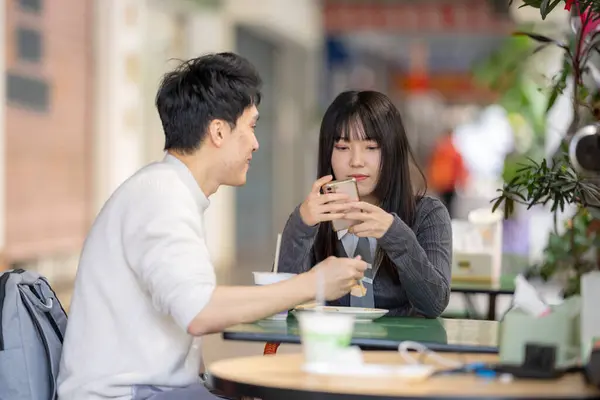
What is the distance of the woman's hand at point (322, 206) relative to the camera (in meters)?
2.87

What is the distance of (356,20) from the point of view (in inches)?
621

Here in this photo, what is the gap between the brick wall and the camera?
8258 millimetres

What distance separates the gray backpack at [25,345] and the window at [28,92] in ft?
19.2

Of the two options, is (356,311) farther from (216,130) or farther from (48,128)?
(48,128)

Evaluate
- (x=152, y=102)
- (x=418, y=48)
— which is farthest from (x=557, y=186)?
(x=418, y=48)

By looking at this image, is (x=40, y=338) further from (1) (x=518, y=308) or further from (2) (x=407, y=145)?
(2) (x=407, y=145)

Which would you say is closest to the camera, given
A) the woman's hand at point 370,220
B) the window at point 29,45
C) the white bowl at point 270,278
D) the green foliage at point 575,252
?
the white bowl at point 270,278

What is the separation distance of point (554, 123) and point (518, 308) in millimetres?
5306

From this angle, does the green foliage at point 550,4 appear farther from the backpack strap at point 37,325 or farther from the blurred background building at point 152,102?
the backpack strap at point 37,325

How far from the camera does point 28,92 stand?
853 centimetres

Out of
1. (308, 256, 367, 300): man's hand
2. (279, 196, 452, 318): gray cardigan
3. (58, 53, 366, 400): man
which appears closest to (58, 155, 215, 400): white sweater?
(58, 53, 366, 400): man

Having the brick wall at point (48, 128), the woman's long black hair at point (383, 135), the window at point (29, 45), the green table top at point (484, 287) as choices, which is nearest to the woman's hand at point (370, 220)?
the woman's long black hair at point (383, 135)

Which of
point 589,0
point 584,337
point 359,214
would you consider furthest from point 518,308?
point 589,0

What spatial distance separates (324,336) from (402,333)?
584 millimetres
